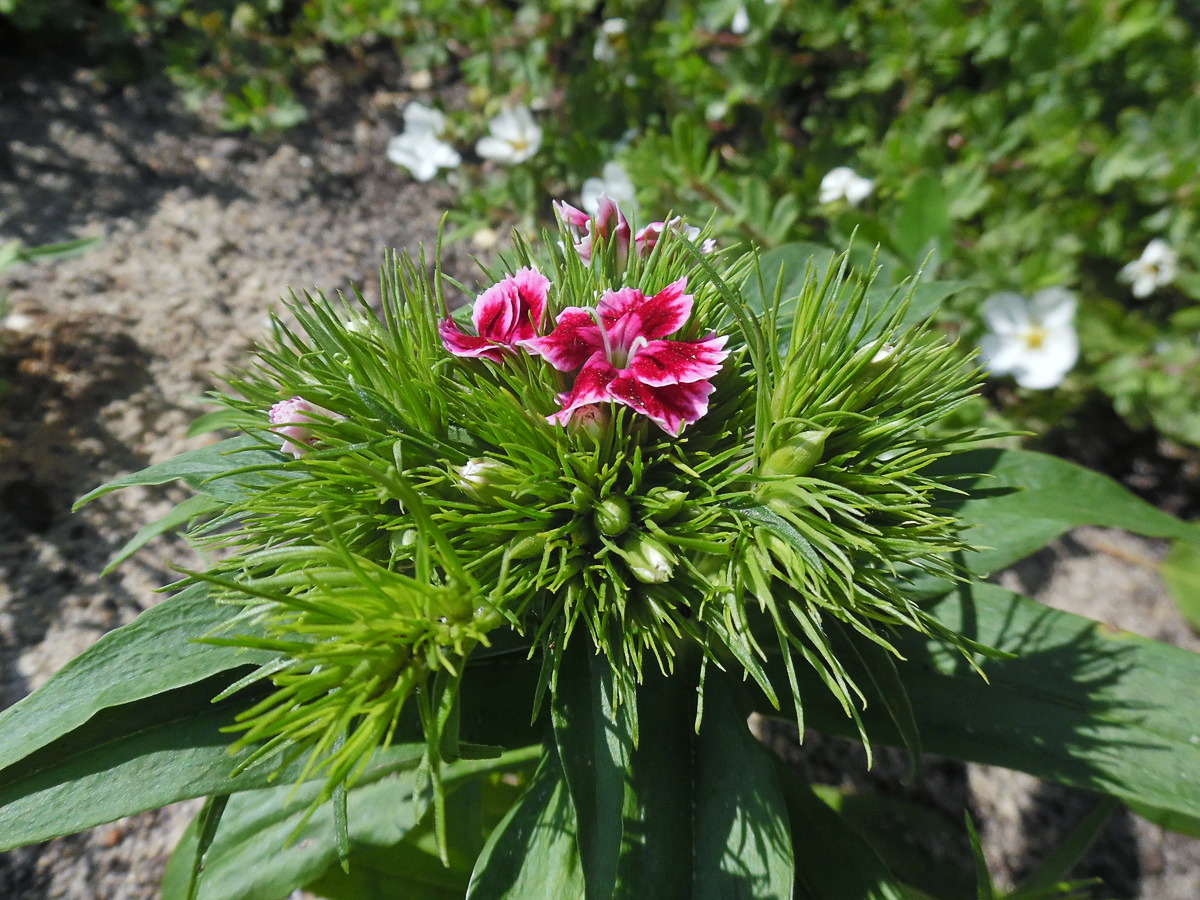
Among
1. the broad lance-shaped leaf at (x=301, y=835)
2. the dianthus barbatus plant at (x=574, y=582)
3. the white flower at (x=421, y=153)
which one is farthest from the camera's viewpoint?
the white flower at (x=421, y=153)

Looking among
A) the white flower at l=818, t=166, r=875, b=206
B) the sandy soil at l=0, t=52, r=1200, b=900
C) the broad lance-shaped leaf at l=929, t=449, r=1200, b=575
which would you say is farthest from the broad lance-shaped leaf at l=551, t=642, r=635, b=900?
the white flower at l=818, t=166, r=875, b=206

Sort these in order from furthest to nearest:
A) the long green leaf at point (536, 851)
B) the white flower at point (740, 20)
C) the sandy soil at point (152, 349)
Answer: the white flower at point (740, 20) < the sandy soil at point (152, 349) < the long green leaf at point (536, 851)

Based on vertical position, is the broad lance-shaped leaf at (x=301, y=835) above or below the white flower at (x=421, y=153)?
below

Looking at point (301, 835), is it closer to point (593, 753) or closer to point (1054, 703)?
point (593, 753)

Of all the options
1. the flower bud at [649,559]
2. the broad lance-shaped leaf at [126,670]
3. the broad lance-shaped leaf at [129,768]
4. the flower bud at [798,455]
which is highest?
the flower bud at [798,455]

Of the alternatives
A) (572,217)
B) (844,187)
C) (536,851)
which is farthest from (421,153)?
(536,851)

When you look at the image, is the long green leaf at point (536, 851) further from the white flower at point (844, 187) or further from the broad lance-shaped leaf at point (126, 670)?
the white flower at point (844, 187)

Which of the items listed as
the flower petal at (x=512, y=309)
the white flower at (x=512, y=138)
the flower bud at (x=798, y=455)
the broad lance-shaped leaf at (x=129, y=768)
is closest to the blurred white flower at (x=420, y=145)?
the white flower at (x=512, y=138)

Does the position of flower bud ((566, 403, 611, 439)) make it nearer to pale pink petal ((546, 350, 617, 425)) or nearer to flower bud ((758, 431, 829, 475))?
pale pink petal ((546, 350, 617, 425))
